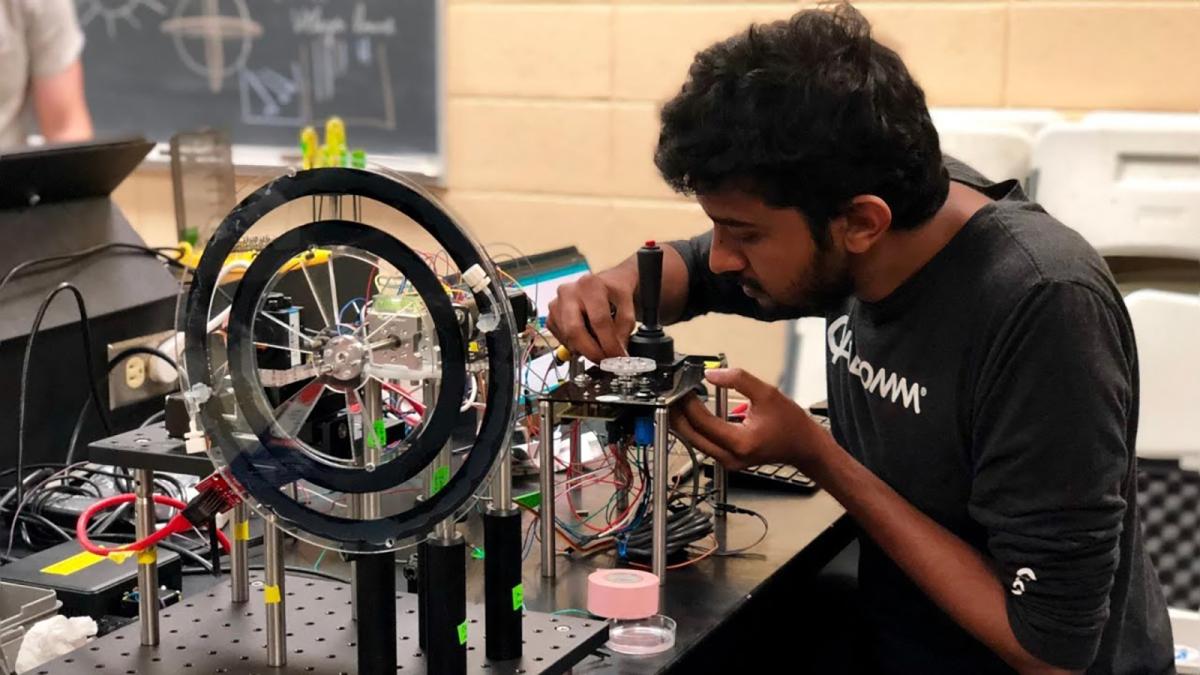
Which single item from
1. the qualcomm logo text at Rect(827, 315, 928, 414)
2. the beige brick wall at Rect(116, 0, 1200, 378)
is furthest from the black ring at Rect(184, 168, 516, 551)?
the beige brick wall at Rect(116, 0, 1200, 378)

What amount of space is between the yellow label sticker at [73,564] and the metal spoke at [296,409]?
0.38m

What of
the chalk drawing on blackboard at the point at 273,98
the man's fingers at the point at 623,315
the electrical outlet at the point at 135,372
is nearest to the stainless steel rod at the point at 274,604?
the man's fingers at the point at 623,315

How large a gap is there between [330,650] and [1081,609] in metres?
0.68

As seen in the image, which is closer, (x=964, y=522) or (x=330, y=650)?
(x=330, y=650)

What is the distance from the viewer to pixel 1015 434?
1194 mm

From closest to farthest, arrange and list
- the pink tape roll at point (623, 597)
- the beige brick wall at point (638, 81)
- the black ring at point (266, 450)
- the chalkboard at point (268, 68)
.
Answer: the black ring at point (266, 450), the pink tape roll at point (623, 597), the beige brick wall at point (638, 81), the chalkboard at point (268, 68)

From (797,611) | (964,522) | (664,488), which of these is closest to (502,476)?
(664,488)

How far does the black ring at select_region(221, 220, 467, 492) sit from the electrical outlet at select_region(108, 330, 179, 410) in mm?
763

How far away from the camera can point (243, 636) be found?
1.05 meters

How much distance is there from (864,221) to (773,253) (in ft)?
0.31

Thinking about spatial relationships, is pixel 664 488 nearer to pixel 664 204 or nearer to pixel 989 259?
pixel 989 259

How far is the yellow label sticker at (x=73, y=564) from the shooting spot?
1.24 meters

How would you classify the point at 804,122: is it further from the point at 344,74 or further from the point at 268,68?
the point at 268,68

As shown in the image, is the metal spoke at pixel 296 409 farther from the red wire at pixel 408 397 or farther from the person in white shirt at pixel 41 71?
the person in white shirt at pixel 41 71
